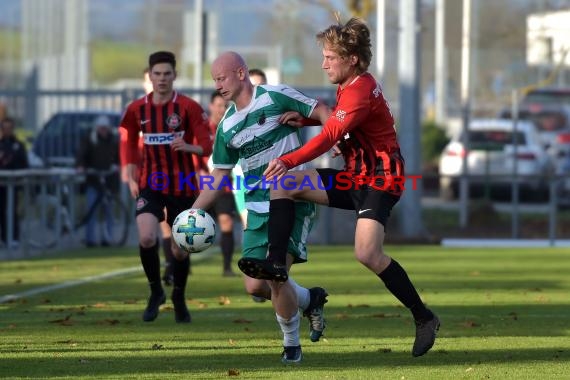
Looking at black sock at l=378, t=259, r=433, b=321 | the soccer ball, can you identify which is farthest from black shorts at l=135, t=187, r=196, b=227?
black sock at l=378, t=259, r=433, b=321

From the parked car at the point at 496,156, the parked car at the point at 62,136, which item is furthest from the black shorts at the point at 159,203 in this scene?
the parked car at the point at 496,156

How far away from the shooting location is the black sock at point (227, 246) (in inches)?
642

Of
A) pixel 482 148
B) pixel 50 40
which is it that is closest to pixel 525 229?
pixel 482 148

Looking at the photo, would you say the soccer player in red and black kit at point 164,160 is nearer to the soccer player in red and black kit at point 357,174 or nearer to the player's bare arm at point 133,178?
the player's bare arm at point 133,178

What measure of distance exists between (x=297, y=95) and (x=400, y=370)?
1.83 meters

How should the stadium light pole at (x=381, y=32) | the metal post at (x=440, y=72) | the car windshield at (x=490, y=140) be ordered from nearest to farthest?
1. the stadium light pole at (x=381, y=32)
2. the car windshield at (x=490, y=140)
3. the metal post at (x=440, y=72)

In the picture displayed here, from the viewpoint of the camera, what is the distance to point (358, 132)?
9.15 metres

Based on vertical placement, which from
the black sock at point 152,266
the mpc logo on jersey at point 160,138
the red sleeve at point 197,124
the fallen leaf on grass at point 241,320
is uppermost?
the red sleeve at point 197,124

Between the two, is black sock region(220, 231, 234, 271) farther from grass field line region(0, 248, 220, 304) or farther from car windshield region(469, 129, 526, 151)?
car windshield region(469, 129, 526, 151)

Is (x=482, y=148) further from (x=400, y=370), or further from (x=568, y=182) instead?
(x=400, y=370)

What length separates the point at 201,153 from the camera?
1177 cm

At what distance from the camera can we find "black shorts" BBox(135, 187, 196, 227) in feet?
38.4

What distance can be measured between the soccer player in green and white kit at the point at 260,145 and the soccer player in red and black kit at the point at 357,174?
0.86ft

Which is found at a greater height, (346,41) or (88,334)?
(346,41)
